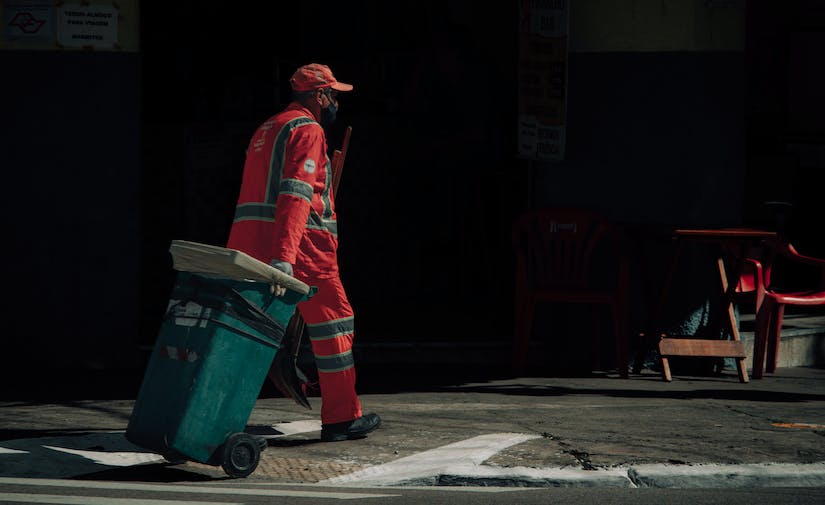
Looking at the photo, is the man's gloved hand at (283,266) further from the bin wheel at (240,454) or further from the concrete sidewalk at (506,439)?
the concrete sidewalk at (506,439)

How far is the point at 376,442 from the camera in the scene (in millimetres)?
7441

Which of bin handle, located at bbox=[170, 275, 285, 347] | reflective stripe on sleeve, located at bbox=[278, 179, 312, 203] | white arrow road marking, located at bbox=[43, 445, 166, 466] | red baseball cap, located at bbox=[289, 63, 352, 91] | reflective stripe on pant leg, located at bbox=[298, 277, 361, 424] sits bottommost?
white arrow road marking, located at bbox=[43, 445, 166, 466]

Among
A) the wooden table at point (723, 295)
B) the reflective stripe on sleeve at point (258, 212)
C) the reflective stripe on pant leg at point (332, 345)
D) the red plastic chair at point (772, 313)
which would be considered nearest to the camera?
the reflective stripe on sleeve at point (258, 212)

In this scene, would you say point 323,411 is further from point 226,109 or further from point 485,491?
point 226,109

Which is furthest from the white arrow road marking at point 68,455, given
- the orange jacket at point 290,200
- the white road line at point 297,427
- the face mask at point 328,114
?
the face mask at point 328,114

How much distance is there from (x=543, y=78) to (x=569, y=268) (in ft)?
4.52

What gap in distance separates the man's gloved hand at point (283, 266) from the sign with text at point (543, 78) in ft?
12.6

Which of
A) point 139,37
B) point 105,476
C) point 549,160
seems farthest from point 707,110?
point 105,476

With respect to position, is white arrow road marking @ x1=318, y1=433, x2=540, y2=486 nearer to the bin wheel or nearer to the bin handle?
the bin wheel

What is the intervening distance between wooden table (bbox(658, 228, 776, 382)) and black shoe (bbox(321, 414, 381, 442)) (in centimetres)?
313

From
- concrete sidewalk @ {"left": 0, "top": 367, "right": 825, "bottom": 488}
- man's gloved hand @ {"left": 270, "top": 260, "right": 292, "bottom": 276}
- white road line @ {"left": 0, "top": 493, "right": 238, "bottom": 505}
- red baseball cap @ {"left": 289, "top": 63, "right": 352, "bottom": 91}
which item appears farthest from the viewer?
red baseball cap @ {"left": 289, "top": 63, "right": 352, "bottom": 91}

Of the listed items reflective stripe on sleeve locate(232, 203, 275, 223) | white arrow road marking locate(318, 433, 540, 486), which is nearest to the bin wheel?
white arrow road marking locate(318, 433, 540, 486)

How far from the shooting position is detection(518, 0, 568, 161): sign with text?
10234 mm

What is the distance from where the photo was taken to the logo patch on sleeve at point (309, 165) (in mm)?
7098
